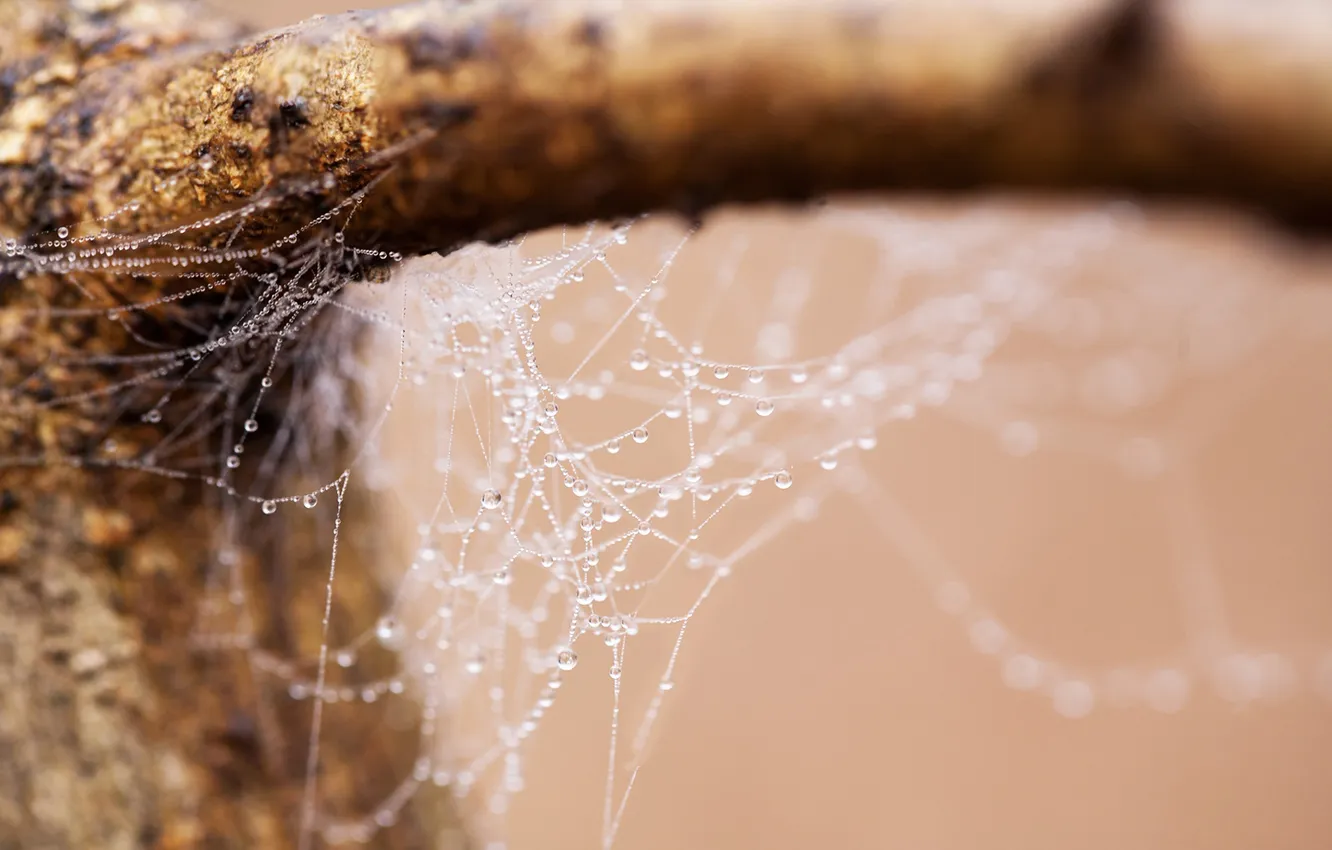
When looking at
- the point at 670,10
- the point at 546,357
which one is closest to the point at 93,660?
the point at 670,10

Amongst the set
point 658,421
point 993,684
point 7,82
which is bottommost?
point 7,82

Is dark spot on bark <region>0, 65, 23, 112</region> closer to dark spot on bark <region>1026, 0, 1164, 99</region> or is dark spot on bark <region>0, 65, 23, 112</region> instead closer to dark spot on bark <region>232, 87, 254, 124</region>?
dark spot on bark <region>232, 87, 254, 124</region>

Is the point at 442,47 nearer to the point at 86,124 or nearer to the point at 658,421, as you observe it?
the point at 86,124

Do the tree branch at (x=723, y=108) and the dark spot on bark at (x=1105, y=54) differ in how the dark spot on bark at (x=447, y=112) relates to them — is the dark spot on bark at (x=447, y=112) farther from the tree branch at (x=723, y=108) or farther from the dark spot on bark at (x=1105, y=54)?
the dark spot on bark at (x=1105, y=54)

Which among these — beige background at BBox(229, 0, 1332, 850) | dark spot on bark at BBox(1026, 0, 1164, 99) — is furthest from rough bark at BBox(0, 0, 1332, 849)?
beige background at BBox(229, 0, 1332, 850)

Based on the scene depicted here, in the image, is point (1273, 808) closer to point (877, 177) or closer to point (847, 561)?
point (847, 561)

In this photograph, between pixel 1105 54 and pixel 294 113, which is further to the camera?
pixel 294 113

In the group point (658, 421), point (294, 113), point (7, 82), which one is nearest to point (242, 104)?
point (294, 113)
